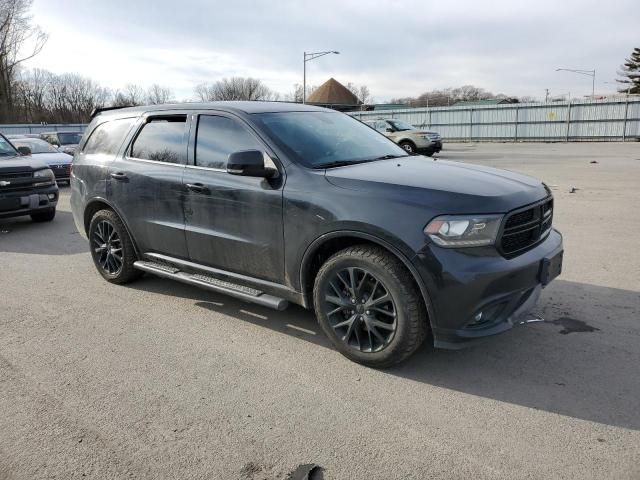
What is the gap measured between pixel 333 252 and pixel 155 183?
1.98 metres

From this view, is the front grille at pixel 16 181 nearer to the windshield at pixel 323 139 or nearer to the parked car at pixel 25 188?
the parked car at pixel 25 188

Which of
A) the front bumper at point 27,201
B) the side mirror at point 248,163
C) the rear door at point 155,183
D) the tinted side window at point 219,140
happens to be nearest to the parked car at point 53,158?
the front bumper at point 27,201

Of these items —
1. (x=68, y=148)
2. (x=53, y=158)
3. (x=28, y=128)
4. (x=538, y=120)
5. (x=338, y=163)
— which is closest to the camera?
(x=338, y=163)

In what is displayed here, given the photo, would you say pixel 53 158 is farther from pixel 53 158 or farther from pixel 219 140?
pixel 219 140

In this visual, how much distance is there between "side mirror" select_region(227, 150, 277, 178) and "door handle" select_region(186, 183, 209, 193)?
23.2 inches

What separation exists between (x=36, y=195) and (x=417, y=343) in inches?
313

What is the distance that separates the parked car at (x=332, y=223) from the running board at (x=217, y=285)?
14 millimetres

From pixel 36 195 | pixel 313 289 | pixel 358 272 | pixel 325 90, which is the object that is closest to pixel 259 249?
pixel 313 289

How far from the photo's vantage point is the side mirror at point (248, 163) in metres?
3.82

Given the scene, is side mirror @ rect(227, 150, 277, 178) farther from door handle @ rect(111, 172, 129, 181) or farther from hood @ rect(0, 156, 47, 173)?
hood @ rect(0, 156, 47, 173)

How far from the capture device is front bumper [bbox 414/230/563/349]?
320 cm

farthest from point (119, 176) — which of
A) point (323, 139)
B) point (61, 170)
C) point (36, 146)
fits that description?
point (36, 146)

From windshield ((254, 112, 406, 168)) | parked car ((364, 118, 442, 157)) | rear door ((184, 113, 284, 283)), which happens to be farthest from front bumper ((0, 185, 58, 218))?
parked car ((364, 118, 442, 157))

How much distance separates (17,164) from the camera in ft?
28.9
